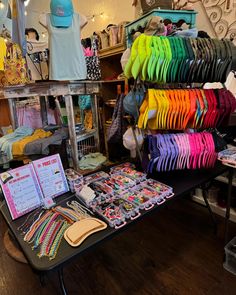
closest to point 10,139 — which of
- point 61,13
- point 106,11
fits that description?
point 61,13

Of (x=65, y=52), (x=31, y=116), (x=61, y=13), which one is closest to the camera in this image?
(x=61, y=13)

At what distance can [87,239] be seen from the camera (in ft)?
2.68

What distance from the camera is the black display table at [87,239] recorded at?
2.36 feet

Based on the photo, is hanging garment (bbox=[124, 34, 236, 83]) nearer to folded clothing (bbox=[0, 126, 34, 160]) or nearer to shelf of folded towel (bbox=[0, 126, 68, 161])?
shelf of folded towel (bbox=[0, 126, 68, 161])

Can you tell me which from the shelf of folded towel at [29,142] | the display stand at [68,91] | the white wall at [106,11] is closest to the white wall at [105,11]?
the white wall at [106,11]

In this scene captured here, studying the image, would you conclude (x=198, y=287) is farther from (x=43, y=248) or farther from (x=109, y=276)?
(x=43, y=248)

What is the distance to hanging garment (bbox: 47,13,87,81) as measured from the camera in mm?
1826

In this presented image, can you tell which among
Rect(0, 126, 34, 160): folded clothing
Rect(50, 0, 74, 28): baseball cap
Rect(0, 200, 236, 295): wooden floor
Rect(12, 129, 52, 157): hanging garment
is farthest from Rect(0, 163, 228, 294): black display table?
Rect(50, 0, 74, 28): baseball cap

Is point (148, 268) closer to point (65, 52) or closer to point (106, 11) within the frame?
point (65, 52)

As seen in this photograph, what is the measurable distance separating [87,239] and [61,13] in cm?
178

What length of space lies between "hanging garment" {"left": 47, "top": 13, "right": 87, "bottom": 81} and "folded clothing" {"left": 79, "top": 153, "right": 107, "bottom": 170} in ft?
2.64

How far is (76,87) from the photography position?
1.97m

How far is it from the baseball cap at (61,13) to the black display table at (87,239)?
1478 millimetres

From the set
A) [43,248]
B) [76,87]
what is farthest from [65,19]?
[43,248]
